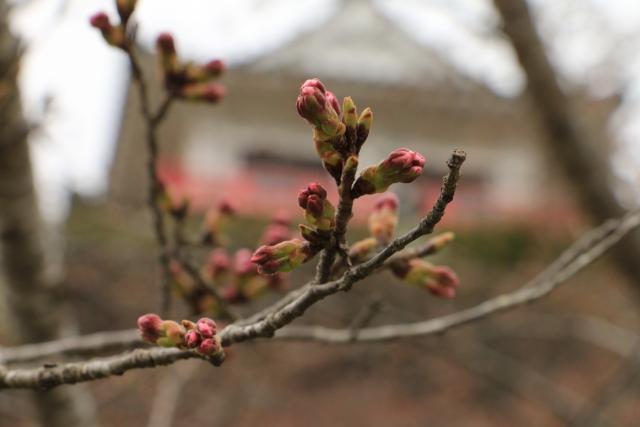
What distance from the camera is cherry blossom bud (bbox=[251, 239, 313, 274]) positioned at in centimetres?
80

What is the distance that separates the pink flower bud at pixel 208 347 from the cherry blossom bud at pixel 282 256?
12 centimetres

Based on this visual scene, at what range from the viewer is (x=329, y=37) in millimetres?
11211

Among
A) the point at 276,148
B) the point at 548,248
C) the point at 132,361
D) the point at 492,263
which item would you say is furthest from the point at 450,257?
the point at 132,361

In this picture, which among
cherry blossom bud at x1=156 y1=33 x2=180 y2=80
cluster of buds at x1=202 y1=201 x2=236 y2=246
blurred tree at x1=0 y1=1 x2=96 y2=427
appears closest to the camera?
cherry blossom bud at x1=156 y1=33 x2=180 y2=80

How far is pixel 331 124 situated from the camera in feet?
2.33

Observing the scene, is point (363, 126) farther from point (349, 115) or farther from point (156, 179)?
point (156, 179)

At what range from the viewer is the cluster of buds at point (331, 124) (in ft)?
2.32

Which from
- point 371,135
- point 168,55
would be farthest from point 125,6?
point 371,135

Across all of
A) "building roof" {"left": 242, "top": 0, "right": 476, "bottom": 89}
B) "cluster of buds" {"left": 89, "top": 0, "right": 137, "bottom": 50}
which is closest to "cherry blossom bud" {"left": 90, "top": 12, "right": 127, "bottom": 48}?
"cluster of buds" {"left": 89, "top": 0, "right": 137, "bottom": 50}

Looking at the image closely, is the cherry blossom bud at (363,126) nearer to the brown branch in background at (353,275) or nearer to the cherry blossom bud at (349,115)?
the cherry blossom bud at (349,115)

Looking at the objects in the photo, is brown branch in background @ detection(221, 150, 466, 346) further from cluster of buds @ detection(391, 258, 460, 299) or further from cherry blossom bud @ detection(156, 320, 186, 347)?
cluster of buds @ detection(391, 258, 460, 299)

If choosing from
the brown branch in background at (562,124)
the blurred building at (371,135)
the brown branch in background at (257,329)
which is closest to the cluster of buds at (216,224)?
the brown branch in background at (257,329)

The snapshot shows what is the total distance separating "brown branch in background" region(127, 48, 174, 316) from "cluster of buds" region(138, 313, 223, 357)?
0.50 metres

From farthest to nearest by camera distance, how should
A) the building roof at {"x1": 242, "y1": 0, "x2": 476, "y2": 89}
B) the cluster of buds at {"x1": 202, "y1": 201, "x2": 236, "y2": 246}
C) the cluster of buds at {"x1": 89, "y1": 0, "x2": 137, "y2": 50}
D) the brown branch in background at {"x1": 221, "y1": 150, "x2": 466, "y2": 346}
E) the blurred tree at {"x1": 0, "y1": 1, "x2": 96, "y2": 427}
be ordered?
1. the building roof at {"x1": 242, "y1": 0, "x2": 476, "y2": 89}
2. the blurred tree at {"x1": 0, "y1": 1, "x2": 96, "y2": 427}
3. the cluster of buds at {"x1": 202, "y1": 201, "x2": 236, "y2": 246}
4. the cluster of buds at {"x1": 89, "y1": 0, "x2": 137, "y2": 50}
5. the brown branch in background at {"x1": 221, "y1": 150, "x2": 466, "y2": 346}
